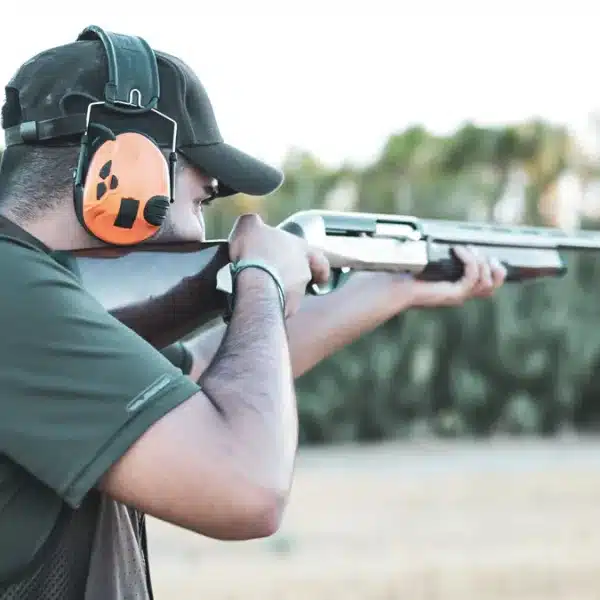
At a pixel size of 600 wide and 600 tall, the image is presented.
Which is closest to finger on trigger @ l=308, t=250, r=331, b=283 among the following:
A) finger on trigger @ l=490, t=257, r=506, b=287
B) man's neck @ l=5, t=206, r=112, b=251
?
man's neck @ l=5, t=206, r=112, b=251

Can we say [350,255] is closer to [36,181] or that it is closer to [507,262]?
[507,262]

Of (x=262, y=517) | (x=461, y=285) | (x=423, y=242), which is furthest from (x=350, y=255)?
(x=262, y=517)

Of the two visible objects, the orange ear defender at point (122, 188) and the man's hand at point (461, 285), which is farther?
the man's hand at point (461, 285)

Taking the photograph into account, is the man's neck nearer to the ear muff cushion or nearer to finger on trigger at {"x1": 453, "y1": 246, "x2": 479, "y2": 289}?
the ear muff cushion

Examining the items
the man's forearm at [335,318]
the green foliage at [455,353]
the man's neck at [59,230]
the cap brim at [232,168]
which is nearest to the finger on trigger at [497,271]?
the man's forearm at [335,318]

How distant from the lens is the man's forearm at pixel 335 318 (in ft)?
10.5

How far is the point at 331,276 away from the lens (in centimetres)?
324

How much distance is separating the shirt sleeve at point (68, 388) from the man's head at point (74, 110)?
312 mm

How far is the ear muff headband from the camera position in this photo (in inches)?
84.2

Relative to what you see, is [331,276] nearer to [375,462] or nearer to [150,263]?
[150,263]

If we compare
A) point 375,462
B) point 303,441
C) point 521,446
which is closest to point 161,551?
point 375,462

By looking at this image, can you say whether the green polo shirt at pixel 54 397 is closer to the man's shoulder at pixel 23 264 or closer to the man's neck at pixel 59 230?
the man's shoulder at pixel 23 264

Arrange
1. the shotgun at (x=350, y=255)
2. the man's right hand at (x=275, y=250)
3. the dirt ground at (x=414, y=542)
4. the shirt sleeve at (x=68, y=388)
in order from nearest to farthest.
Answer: the shirt sleeve at (x=68, y=388)
the shotgun at (x=350, y=255)
the man's right hand at (x=275, y=250)
the dirt ground at (x=414, y=542)

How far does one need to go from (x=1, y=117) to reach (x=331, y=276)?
118 cm
